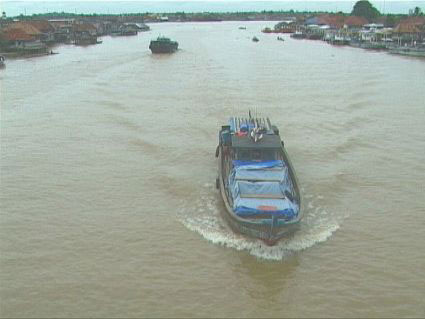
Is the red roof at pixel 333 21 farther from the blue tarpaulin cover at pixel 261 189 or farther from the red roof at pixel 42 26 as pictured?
A: the blue tarpaulin cover at pixel 261 189

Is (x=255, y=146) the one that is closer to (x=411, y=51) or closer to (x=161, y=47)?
(x=161, y=47)

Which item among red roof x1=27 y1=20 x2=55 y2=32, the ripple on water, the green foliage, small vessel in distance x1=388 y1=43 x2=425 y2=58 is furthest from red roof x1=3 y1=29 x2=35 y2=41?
the green foliage

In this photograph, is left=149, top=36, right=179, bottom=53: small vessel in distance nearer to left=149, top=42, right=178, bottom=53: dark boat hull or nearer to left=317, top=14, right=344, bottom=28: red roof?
left=149, top=42, right=178, bottom=53: dark boat hull

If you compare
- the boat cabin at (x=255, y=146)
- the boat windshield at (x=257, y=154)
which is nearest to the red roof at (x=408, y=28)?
the boat cabin at (x=255, y=146)

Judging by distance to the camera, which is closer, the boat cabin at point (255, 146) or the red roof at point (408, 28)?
the boat cabin at point (255, 146)

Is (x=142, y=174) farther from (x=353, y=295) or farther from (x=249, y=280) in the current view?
(x=353, y=295)

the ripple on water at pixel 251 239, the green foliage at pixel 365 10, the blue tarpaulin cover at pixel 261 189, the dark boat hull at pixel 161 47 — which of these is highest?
the green foliage at pixel 365 10

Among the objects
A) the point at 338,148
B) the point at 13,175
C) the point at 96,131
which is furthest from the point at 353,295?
the point at 96,131
